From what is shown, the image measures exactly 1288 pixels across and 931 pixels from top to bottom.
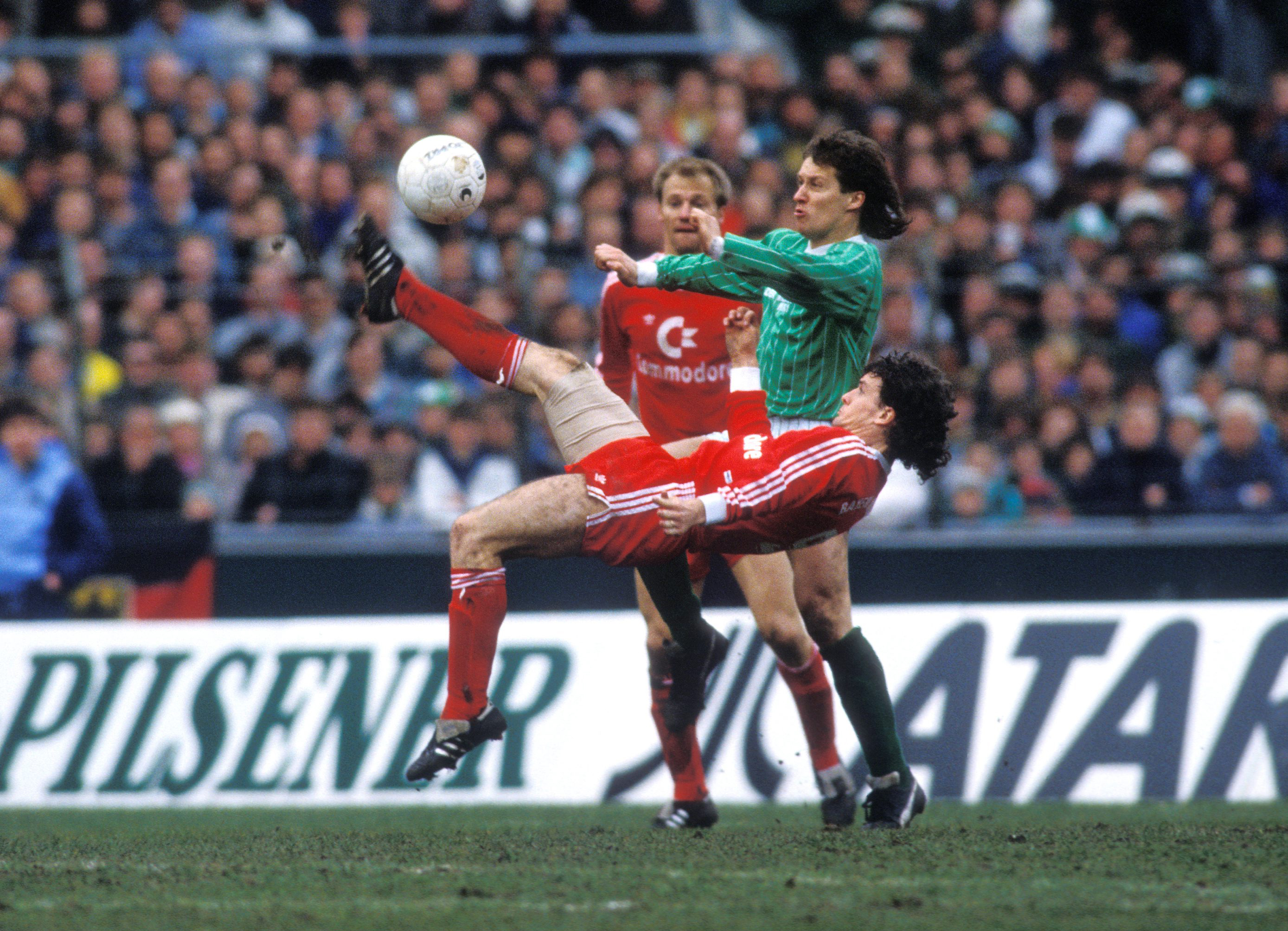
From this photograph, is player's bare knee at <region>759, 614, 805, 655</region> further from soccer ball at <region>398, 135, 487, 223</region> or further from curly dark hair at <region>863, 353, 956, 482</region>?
soccer ball at <region>398, 135, 487, 223</region>

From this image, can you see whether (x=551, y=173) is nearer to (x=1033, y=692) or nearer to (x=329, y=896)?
(x=1033, y=692)

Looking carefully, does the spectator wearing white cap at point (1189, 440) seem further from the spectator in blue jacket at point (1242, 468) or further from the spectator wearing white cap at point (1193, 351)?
the spectator wearing white cap at point (1193, 351)

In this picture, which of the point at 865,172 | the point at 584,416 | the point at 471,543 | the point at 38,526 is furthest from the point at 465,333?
the point at 38,526

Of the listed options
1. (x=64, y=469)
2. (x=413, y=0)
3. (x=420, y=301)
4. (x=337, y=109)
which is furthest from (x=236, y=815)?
(x=413, y=0)

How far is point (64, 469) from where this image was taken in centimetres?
909

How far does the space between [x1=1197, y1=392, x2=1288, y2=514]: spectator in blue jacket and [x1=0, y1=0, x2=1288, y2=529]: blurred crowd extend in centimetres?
2

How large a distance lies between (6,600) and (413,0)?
645 centimetres

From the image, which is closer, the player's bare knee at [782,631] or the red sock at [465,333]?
the red sock at [465,333]

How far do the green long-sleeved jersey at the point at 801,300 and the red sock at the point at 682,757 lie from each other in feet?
4.60

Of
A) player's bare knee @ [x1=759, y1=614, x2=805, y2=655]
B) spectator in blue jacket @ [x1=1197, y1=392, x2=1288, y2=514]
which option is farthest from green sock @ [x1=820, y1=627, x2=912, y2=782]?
spectator in blue jacket @ [x1=1197, y1=392, x2=1288, y2=514]

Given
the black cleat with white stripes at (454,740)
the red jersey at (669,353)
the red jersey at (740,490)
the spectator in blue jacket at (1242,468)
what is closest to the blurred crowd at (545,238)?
the spectator in blue jacket at (1242,468)

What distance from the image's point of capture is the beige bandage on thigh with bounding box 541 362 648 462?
5.84 m

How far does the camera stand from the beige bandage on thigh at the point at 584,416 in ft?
19.2

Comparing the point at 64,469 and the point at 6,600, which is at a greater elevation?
the point at 64,469
